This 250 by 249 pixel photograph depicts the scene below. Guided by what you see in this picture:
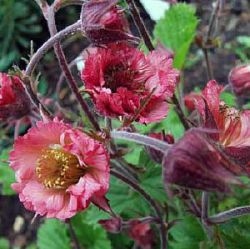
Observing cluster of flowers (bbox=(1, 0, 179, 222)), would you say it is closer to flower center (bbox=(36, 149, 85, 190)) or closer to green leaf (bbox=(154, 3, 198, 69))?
flower center (bbox=(36, 149, 85, 190))

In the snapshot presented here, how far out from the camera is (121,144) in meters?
1.48

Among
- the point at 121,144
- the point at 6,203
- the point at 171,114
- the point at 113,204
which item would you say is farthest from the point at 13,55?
the point at 113,204

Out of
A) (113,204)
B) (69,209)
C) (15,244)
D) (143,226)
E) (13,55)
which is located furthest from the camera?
(13,55)

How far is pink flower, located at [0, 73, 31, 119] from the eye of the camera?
865 mm

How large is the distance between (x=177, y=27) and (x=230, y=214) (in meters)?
0.65

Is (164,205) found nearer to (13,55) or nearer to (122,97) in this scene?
(122,97)

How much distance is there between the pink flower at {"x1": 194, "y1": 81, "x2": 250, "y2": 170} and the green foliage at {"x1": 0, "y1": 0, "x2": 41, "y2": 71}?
4.66ft

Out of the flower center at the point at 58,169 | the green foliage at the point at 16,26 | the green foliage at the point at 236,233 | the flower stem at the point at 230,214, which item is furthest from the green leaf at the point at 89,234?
the green foliage at the point at 16,26

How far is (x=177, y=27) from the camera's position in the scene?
4.60 feet

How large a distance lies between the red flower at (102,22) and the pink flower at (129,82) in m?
0.02

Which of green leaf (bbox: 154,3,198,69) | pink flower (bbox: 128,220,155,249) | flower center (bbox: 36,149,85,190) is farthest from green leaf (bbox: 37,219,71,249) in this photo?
flower center (bbox: 36,149,85,190)

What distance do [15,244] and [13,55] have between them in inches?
24.2

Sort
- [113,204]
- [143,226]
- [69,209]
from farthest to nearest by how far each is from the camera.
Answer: [143,226] → [113,204] → [69,209]

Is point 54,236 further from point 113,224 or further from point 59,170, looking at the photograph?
point 59,170
